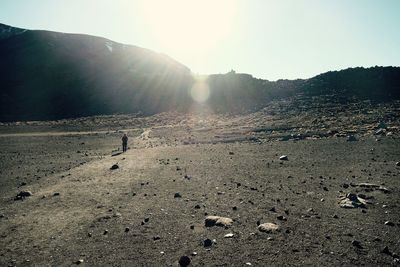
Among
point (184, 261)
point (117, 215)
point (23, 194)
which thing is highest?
point (184, 261)

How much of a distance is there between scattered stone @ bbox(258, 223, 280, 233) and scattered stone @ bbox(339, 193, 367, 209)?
3166 mm

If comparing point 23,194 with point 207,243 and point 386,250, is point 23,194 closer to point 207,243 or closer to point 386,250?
point 207,243

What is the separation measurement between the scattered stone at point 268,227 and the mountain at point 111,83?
46407 mm

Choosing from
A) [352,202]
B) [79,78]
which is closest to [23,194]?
[352,202]

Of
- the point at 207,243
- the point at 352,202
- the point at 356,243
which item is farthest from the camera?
the point at 352,202

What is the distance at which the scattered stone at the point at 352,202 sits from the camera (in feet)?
38.8

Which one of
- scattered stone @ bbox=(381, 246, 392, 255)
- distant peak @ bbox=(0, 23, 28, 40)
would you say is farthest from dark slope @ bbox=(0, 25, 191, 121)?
scattered stone @ bbox=(381, 246, 392, 255)

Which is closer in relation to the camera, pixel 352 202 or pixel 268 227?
pixel 268 227

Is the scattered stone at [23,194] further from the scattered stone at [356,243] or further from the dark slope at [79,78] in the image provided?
the dark slope at [79,78]

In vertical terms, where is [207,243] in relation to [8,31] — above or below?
below

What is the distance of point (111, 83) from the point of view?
99.6 m

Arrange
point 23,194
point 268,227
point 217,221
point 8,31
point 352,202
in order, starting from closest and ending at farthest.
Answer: point 268,227 < point 217,221 < point 352,202 < point 23,194 < point 8,31

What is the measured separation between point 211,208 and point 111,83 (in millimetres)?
92279

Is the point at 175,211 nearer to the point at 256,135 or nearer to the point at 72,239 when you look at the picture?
the point at 72,239
